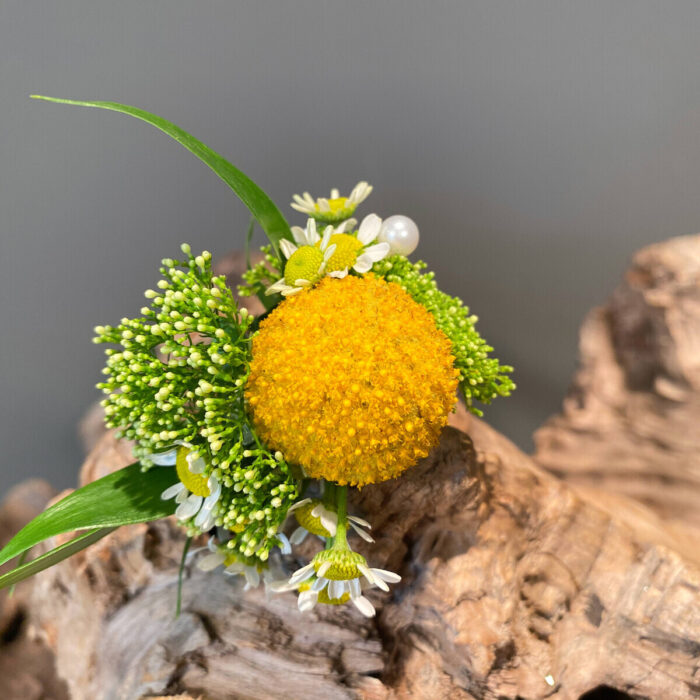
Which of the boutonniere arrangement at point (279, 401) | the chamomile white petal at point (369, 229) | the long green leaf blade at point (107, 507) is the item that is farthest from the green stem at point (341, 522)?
the chamomile white petal at point (369, 229)

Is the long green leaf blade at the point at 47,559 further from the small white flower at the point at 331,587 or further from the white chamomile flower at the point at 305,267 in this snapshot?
the white chamomile flower at the point at 305,267

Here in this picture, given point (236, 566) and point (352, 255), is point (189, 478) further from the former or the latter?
point (352, 255)

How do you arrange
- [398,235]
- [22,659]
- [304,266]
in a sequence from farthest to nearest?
[22,659] → [398,235] → [304,266]

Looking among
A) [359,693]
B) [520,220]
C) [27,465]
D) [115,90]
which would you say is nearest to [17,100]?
[115,90]

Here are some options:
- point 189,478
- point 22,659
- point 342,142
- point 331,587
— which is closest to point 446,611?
point 331,587

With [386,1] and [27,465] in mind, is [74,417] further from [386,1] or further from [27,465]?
[386,1]

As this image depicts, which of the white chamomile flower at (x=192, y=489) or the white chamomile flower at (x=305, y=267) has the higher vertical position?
the white chamomile flower at (x=305, y=267)
